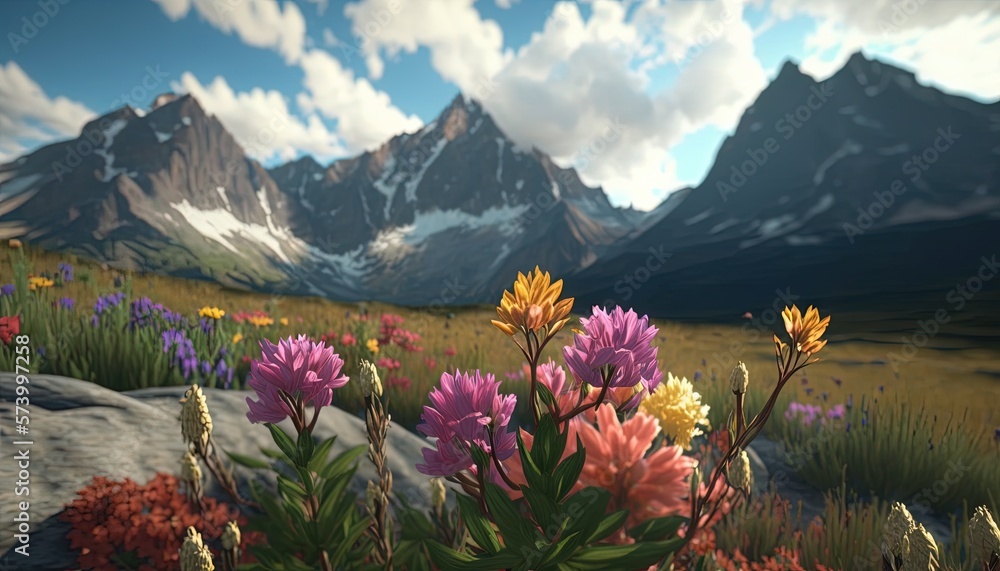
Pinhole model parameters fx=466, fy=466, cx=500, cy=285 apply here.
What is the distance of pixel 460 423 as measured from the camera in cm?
96

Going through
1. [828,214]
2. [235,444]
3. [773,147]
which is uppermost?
[773,147]

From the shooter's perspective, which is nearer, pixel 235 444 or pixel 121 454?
pixel 121 454

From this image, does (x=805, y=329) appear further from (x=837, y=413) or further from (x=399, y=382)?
(x=837, y=413)

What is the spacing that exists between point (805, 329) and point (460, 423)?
2.79 ft

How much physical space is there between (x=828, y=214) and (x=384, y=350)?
12324cm

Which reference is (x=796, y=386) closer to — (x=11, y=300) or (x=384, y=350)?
(x=384, y=350)

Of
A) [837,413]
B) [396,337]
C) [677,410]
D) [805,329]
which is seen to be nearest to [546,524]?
[805,329]

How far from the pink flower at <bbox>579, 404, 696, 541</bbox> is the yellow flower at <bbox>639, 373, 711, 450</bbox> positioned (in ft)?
1.24

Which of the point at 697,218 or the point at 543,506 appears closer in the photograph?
the point at 543,506

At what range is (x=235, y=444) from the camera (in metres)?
3.07

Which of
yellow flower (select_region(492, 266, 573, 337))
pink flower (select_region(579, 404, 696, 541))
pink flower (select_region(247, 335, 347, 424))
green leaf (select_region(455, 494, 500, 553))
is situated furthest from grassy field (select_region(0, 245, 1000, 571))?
pink flower (select_region(247, 335, 347, 424))

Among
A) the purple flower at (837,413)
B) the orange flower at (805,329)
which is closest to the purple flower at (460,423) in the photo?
the orange flower at (805,329)

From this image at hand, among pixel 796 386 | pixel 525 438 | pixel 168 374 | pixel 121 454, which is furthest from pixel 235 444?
pixel 796 386

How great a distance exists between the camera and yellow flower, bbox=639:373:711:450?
5.71 ft
